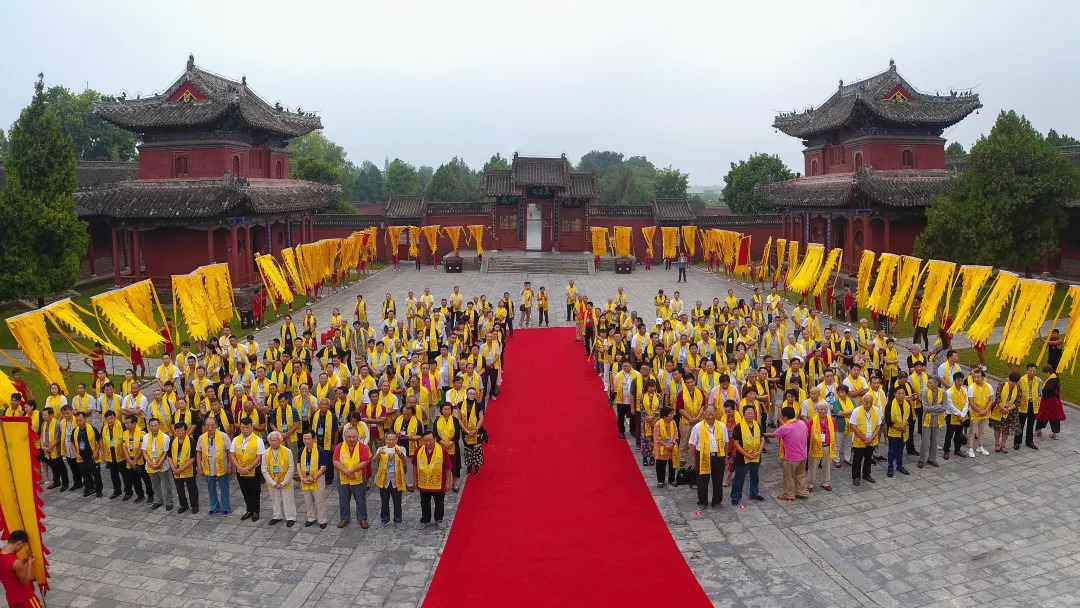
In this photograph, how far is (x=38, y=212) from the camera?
20.9 meters

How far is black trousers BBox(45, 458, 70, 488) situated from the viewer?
11.0 metres

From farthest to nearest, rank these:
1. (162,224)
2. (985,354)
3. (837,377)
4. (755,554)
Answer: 1. (162,224)
2. (985,354)
3. (837,377)
4. (755,554)

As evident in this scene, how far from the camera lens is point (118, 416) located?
35.9 feet

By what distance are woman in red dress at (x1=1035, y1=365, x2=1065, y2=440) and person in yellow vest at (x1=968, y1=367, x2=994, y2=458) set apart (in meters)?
1.05

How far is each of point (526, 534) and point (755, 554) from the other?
9.27 ft

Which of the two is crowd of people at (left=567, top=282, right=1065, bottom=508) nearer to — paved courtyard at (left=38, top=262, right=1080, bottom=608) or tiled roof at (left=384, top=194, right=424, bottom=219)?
paved courtyard at (left=38, top=262, right=1080, bottom=608)

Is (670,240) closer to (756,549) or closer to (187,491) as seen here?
(756,549)

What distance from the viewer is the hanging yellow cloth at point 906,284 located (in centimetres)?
1804

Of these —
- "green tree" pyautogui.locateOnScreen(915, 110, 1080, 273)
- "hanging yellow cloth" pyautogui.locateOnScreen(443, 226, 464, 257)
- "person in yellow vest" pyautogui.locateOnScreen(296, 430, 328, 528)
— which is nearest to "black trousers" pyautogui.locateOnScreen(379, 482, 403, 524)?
"person in yellow vest" pyautogui.locateOnScreen(296, 430, 328, 528)

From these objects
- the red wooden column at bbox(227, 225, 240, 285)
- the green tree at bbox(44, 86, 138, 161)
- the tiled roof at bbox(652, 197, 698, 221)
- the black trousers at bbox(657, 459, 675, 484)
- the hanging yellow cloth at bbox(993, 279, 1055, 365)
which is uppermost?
the green tree at bbox(44, 86, 138, 161)

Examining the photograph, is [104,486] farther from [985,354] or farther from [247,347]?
[985,354]

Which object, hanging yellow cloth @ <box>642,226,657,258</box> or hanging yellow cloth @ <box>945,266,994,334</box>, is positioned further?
hanging yellow cloth @ <box>642,226,657,258</box>

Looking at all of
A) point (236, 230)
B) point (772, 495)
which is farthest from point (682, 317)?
point (236, 230)

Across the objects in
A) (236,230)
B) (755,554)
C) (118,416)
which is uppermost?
(236,230)
